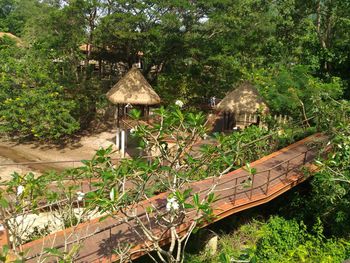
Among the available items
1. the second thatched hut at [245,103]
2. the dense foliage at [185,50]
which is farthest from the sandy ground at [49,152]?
the second thatched hut at [245,103]

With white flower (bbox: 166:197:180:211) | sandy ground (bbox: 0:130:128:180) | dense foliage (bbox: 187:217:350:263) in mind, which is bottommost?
sandy ground (bbox: 0:130:128:180)

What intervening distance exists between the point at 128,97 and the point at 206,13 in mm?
6746

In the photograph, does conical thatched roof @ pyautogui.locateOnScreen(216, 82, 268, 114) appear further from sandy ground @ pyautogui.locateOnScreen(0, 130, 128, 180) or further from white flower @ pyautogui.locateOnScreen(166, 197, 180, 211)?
white flower @ pyautogui.locateOnScreen(166, 197, 180, 211)

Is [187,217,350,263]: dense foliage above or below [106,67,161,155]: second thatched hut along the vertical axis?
below

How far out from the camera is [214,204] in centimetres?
845

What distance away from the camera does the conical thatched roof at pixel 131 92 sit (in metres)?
16.0

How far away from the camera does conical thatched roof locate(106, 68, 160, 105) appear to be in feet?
52.6

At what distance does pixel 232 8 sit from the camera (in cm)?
1969

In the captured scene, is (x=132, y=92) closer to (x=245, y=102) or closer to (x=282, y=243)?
(x=245, y=102)

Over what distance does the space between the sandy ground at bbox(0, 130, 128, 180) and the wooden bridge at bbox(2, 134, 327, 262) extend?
8371mm

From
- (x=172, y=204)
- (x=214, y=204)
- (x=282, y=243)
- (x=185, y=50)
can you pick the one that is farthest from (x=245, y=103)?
(x=172, y=204)

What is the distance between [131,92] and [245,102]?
5.24 metres

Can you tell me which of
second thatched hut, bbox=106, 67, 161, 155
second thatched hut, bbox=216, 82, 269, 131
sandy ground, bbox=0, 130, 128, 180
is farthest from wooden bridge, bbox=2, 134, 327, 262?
sandy ground, bbox=0, 130, 128, 180

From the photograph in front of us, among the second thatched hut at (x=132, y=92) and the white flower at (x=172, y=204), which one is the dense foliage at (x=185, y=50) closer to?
the second thatched hut at (x=132, y=92)
